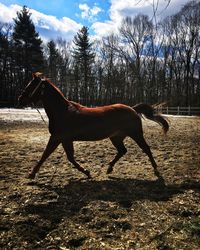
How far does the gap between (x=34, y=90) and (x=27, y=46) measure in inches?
1890

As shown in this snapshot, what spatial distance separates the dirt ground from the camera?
4.02 meters

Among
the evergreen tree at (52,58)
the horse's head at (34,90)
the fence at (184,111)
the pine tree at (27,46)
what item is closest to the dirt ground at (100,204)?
the horse's head at (34,90)

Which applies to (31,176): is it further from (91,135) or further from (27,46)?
(27,46)

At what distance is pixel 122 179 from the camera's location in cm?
684

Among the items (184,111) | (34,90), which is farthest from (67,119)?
(184,111)

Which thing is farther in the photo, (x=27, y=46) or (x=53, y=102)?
(x=27, y=46)

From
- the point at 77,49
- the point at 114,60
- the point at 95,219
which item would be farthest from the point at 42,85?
the point at 114,60

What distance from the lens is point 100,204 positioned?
17.1ft

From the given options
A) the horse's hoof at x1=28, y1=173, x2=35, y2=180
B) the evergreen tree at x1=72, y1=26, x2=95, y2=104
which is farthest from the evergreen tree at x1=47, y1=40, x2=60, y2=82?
the horse's hoof at x1=28, y1=173, x2=35, y2=180

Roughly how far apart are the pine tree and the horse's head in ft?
153

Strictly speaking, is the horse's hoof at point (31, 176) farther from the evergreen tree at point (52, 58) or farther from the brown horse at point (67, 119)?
the evergreen tree at point (52, 58)

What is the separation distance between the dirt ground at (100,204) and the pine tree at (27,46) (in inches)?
1783

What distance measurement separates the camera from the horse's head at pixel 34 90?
22.8ft

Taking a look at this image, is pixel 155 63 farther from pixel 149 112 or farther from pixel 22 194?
pixel 22 194
